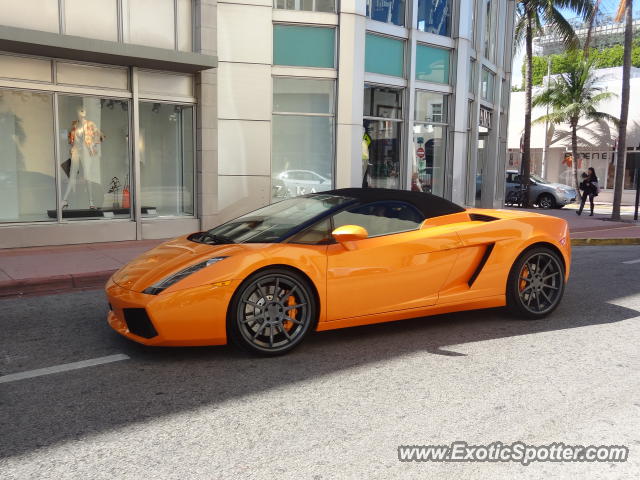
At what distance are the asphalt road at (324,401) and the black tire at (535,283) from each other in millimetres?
183

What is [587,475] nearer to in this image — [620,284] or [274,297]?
[274,297]

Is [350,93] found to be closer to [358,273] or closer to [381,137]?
[381,137]

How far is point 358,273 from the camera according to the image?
16.4 ft

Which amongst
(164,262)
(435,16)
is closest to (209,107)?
(435,16)

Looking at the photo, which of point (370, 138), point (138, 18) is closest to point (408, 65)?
point (370, 138)

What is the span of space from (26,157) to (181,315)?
8218 mm

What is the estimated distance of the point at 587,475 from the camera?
3.04 m

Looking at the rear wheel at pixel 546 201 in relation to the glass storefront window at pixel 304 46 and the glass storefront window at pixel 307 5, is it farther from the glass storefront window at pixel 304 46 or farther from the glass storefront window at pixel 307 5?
the glass storefront window at pixel 307 5

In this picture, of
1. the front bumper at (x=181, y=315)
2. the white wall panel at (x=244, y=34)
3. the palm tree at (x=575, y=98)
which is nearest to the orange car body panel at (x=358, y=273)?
the front bumper at (x=181, y=315)

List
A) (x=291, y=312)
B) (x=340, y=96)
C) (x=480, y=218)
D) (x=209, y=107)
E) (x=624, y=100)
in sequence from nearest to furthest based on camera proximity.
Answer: (x=291, y=312) < (x=480, y=218) < (x=209, y=107) < (x=340, y=96) < (x=624, y=100)

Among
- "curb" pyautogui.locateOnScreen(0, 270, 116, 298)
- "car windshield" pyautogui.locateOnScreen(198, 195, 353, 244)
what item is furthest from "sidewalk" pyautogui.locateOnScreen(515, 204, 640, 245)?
"curb" pyautogui.locateOnScreen(0, 270, 116, 298)

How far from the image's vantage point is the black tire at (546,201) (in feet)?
84.2

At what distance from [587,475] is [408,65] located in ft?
44.3

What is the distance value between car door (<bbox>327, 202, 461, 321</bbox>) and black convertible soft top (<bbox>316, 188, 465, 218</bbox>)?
0.25 feet
